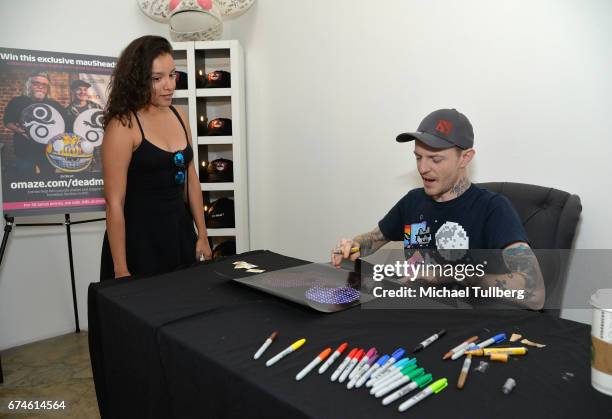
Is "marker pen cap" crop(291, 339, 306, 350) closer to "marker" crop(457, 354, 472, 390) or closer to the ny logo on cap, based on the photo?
"marker" crop(457, 354, 472, 390)

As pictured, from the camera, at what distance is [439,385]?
27.5 inches

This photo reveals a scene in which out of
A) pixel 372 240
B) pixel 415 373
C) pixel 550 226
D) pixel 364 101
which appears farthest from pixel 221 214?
pixel 415 373

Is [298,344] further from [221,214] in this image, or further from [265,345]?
[221,214]

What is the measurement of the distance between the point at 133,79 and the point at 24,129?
1.13 metres

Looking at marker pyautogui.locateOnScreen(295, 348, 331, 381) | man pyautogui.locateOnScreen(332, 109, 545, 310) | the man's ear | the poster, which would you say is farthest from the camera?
the poster

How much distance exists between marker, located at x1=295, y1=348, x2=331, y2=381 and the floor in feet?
5.13

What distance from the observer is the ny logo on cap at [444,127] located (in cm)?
137

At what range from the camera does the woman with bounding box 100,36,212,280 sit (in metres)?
1.61

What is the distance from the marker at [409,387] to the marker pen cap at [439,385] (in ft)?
0.06

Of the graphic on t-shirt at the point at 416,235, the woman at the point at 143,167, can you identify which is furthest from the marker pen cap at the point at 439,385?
the woman at the point at 143,167

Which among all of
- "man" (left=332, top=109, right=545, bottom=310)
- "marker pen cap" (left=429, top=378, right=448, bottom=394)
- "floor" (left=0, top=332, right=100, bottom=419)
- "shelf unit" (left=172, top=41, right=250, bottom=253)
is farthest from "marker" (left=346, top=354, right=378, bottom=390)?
"shelf unit" (left=172, top=41, right=250, bottom=253)

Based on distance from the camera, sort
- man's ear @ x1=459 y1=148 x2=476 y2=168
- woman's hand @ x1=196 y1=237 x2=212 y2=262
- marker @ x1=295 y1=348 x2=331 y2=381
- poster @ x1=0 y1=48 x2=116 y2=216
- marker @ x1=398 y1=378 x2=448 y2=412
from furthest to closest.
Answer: poster @ x1=0 y1=48 x2=116 y2=216
woman's hand @ x1=196 y1=237 x2=212 y2=262
man's ear @ x1=459 y1=148 x2=476 y2=168
marker @ x1=295 y1=348 x2=331 y2=381
marker @ x1=398 y1=378 x2=448 y2=412

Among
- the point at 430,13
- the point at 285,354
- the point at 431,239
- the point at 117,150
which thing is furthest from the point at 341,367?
the point at 430,13

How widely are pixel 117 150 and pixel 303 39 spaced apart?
1587 mm
